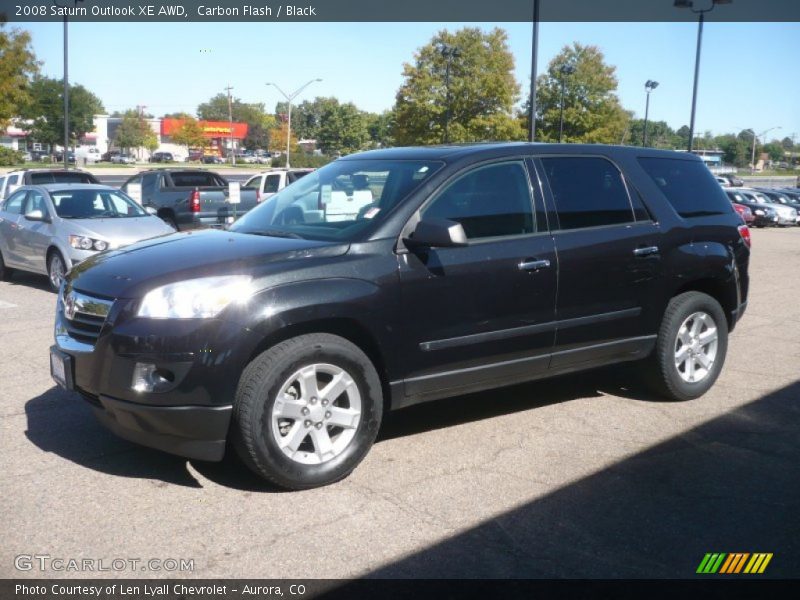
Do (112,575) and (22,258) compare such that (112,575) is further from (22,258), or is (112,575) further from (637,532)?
(22,258)

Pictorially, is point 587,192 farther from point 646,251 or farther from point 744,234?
point 744,234

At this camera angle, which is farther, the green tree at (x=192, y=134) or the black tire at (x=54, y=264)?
the green tree at (x=192, y=134)

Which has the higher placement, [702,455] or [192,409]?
[192,409]

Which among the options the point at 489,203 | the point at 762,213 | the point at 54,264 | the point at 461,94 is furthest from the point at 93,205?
the point at 461,94

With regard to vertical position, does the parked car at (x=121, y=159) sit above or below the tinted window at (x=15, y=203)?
above

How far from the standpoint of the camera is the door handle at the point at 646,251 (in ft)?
18.7

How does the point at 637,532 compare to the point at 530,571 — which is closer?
the point at 530,571

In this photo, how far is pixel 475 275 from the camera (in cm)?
491

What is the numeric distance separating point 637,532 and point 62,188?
34.6ft

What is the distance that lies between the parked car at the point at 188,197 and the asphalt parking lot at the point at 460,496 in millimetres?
11438

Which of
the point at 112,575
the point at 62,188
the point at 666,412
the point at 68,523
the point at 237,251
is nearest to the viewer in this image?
the point at 112,575

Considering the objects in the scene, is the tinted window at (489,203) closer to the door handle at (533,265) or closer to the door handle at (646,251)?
the door handle at (533,265)

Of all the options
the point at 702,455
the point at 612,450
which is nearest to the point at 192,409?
the point at 612,450

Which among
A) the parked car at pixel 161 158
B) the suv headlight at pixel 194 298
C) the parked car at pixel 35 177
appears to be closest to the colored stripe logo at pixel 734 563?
the suv headlight at pixel 194 298
